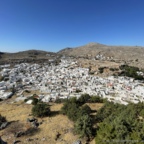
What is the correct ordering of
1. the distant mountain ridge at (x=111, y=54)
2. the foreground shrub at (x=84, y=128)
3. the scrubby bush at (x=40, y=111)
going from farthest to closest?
1. the distant mountain ridge at (x=111, y=54)
2. the scrubby bush at (x=40, y=111)
3. the foreground shrub at (x=84, y=128)

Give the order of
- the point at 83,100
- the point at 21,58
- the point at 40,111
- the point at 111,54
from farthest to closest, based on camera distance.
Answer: the point at 111,54 < the point at 21,58 < the point at 83,100 < the point at 40,111

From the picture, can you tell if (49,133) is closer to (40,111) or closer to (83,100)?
(40,111)

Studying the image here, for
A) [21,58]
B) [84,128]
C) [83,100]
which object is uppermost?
[84,128]

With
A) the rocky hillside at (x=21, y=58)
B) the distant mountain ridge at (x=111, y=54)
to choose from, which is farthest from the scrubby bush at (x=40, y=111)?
the distant mountain ridge at (x=111, y=54)

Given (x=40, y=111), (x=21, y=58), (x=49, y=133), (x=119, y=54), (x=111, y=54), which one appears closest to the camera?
(x=49, y=133)

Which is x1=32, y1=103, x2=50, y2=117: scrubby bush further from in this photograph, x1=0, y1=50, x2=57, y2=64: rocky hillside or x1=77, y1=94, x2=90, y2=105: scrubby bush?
x1=0, y1=50, x2=57, y2=64: rocky hillside

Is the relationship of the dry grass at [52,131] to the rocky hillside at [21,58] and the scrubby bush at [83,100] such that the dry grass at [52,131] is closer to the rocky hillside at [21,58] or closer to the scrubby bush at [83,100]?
the scrubby bush at [83,100]

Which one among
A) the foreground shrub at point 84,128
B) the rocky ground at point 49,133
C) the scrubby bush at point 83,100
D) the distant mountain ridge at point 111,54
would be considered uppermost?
the distant mountain ridge at point 111,54

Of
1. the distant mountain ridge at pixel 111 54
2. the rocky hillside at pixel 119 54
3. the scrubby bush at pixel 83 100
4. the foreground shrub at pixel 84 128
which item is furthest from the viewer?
the distant mountain ridge at pixel 111 54

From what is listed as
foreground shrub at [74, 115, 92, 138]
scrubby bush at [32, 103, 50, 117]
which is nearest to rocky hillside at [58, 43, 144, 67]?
scrubby bush at [32, 103, 50, 117]

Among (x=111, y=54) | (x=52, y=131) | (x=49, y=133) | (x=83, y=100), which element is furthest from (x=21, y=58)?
(x=49, y=133)

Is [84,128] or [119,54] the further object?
[119,54]

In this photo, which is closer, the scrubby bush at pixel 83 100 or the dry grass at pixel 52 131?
the dry grass at pixel 52 131
